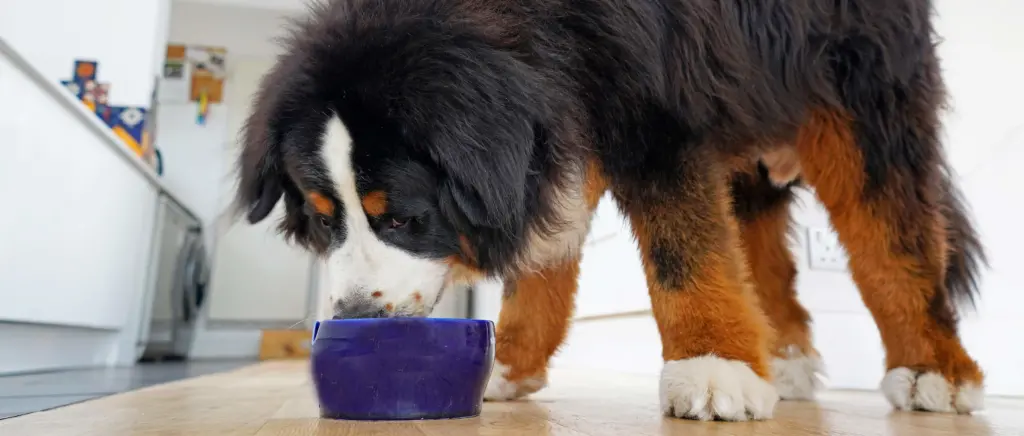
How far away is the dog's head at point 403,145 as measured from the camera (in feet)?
3.17

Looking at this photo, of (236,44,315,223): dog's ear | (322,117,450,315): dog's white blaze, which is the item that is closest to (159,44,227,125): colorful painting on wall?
(236,44,315,223): dog's ear

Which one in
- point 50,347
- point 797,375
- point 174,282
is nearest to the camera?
point 797,375

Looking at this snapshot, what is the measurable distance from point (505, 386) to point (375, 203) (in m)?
0.45

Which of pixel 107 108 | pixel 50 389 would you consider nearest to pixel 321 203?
pixel 50 389

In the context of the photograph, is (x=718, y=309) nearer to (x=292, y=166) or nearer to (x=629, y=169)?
(x=629, y=169)

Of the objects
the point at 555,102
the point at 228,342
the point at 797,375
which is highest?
the point at 555,102

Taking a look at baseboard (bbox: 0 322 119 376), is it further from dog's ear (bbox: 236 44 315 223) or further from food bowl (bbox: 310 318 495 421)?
food bowl (bbox: 310 318 495 421)

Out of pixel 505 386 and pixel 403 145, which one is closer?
pixel 403 145

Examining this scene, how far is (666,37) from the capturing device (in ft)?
3.60

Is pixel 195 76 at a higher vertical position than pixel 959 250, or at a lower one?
higher

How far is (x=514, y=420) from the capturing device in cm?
92

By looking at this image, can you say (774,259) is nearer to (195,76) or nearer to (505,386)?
(505,386)

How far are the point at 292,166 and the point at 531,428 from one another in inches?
20.7

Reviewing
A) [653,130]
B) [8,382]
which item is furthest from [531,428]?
[8,382]
